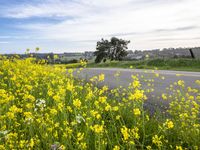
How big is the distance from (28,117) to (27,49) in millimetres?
6641

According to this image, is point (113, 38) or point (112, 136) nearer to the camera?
point (112, 136)

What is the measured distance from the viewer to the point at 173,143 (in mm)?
4461

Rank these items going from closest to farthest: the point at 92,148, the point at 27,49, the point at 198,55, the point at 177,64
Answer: the point at 92,148 < the point at 27,49 < the point at 177,64 < the point at 198,55

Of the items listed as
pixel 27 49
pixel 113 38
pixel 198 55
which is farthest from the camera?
pixel 113 38

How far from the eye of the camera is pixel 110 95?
8328 millimetres

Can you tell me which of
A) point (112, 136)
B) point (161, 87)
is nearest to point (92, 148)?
point (112, 136)

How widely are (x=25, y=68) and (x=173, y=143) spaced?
6076mm

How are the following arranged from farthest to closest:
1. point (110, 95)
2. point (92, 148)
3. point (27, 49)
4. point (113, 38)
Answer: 1. point (113, 38)
2. point (27, 49)
3. point (110, 95)
4. point (92, 148)

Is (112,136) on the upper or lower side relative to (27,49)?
lower

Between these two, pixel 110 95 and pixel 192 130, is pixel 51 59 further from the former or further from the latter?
pixel 192 130

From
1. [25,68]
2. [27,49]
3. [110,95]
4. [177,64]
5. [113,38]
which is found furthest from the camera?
[113,38]

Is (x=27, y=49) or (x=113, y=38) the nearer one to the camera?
(x=27, y=49)

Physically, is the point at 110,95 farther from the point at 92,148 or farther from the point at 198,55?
the point at 198,55

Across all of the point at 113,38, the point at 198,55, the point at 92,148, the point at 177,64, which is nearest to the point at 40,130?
the point at 92,148
